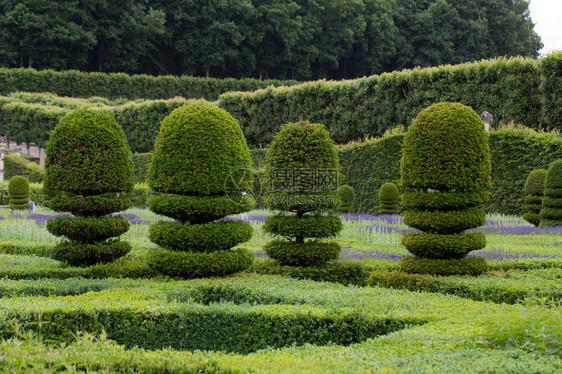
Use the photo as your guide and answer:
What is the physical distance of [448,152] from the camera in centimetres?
787

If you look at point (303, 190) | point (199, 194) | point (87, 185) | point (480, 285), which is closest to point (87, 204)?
point (87, 185)

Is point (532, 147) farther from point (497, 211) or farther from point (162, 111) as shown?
point (162, 111)

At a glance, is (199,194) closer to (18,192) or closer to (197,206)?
(197,206)

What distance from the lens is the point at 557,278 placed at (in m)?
7.57

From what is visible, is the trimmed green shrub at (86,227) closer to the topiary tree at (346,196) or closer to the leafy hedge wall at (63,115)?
the topiary tree at (346,196)

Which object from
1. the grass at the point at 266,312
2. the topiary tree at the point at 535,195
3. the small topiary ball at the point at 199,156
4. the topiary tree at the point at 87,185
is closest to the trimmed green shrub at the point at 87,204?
the topiary tree at the point at 87,185

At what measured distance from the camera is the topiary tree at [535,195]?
15023mm

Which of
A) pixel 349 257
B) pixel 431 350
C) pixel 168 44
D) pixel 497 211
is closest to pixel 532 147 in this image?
pixel 497 211

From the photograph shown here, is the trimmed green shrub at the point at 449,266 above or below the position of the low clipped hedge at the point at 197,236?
below

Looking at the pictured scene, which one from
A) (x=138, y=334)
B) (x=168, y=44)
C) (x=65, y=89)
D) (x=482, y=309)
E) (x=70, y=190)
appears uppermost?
(x=168, y=44)

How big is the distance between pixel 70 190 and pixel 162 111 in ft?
86.8

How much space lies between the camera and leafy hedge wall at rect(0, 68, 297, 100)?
4684 centimetres

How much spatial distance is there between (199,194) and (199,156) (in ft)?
2.13

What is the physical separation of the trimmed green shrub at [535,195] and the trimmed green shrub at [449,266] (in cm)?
830
